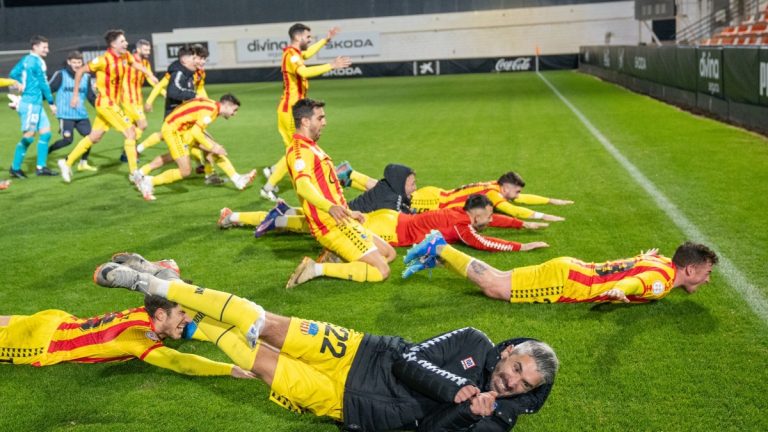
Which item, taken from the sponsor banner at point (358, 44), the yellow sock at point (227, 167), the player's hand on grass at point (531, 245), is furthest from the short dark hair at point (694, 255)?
the sponsor banner at point (358, 44)

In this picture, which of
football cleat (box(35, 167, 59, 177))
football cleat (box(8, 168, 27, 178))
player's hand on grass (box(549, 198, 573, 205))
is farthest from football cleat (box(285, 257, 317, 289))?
football cleat (box(8, 168, 27, 178))

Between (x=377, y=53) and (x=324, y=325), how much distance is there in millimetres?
39086

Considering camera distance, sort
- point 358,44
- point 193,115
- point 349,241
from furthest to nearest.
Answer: point 358,44
point 193,115
point 349,241

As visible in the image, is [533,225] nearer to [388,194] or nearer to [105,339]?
[388,194]

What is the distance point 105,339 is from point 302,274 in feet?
5.92

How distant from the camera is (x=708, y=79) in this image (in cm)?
1672

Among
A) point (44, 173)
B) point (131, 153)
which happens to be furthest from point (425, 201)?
point (44, 173)

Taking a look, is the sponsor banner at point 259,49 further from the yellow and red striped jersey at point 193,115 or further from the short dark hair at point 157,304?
the short dark hair at point 157,304

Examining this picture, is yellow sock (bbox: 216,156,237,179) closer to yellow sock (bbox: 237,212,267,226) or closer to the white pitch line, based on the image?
yellow sock (bbox: 237,212,267,226)

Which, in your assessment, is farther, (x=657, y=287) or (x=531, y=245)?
(x=531, y=245)

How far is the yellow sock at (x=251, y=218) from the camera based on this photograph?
7988mm

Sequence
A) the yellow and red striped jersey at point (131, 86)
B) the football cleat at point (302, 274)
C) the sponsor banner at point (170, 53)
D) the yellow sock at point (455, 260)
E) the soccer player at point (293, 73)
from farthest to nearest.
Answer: the sponsor banner at point (170, 53) < the yellow and red striped jersey at point (131, 86) < the soccer player at point (293, 73) < the football cleat at point (302, 274) < the yellow sock at point (455, 260)

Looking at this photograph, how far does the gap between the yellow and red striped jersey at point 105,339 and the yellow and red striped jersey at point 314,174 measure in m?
1.91

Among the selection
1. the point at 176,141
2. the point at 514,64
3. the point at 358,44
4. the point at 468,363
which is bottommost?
the point at 468,363
